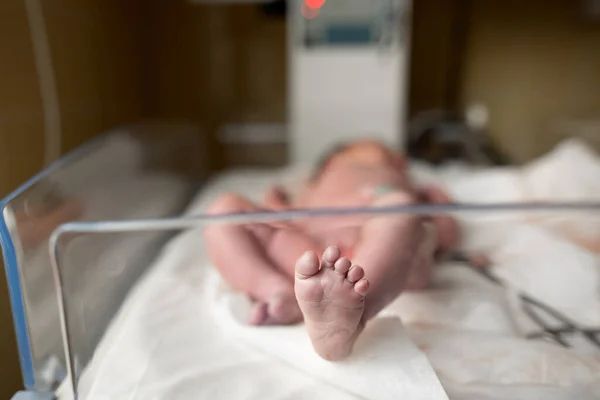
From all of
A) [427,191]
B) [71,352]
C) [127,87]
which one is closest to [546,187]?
[427,191]

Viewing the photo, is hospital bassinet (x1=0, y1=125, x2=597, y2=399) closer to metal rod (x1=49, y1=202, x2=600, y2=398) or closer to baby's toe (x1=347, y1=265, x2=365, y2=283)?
metal rod (x1=49, y1=202, x2=600, y2=398)

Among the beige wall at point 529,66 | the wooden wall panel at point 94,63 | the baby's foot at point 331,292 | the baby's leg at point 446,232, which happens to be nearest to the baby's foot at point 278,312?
the baby's foot at point 331,292

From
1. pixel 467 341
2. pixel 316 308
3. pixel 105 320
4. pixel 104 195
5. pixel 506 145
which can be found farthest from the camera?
pixel 506 145

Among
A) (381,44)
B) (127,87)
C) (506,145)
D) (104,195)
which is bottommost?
(506,145)

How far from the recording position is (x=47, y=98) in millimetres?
1366

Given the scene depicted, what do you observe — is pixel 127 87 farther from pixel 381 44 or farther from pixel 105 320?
pixel 105 320

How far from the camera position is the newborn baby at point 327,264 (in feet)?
2.17

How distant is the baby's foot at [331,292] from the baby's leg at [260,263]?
112 mm

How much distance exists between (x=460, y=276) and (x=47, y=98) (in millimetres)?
987

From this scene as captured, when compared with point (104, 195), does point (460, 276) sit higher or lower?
lower

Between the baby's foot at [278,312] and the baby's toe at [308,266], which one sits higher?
the baby's toe at [308,266]

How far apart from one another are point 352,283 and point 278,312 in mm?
170

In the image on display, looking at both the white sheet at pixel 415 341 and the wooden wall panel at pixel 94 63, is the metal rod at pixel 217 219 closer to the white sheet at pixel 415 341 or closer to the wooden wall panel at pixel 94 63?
the white sheet at pixel 415 341

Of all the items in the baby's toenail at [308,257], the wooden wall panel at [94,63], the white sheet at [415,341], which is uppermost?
the wooden wall panel at [94,63]
